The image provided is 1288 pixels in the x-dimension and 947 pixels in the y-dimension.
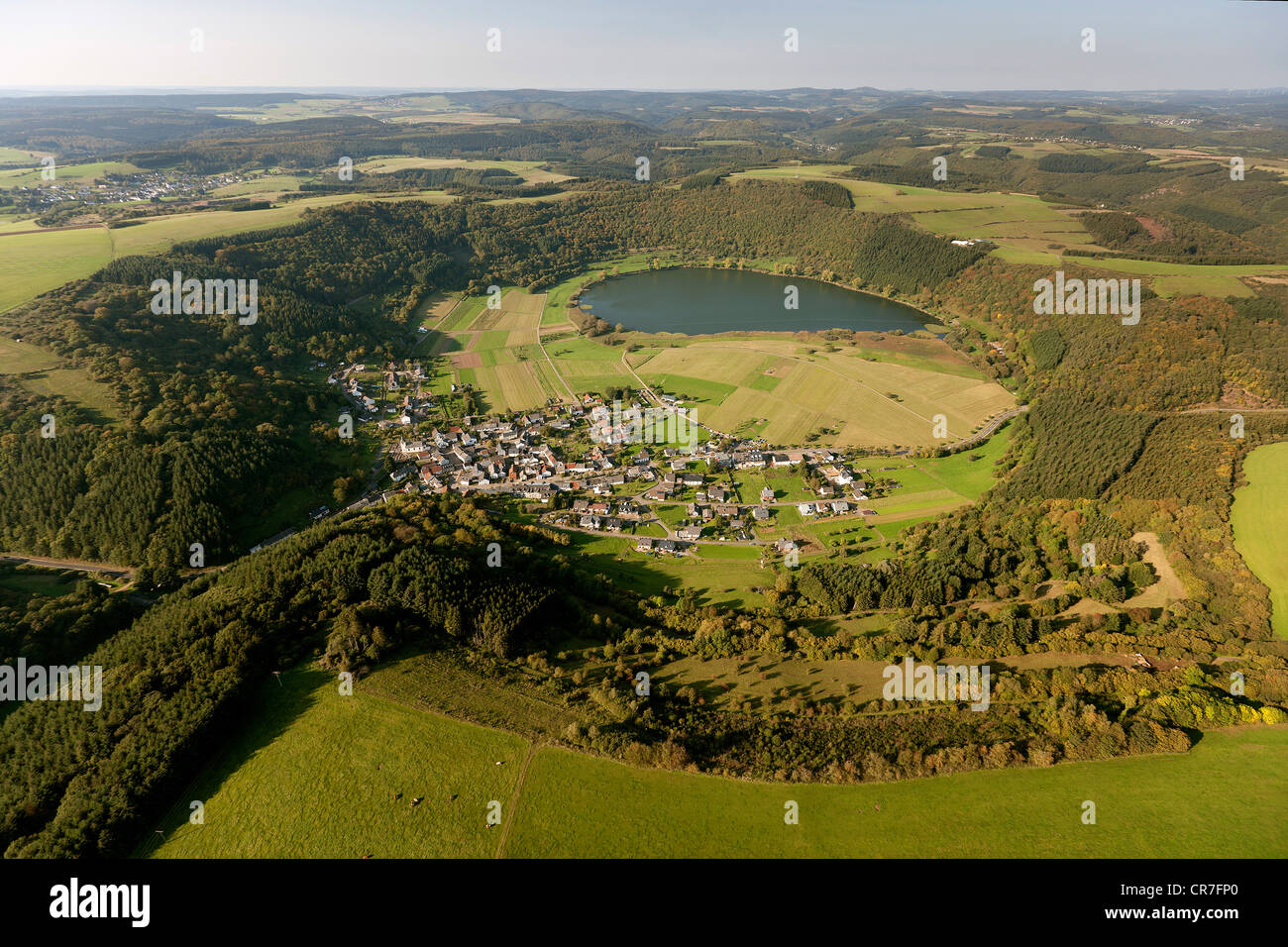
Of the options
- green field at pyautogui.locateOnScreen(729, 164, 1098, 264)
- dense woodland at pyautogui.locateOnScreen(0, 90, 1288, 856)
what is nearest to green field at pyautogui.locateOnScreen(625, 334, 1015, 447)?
dense woodland at pyautogui.locateOnScreen(0, 90, 1288, 856)

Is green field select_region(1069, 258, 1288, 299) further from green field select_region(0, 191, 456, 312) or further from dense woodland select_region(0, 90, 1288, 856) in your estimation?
green field select_region(0, 191, 456, 312)

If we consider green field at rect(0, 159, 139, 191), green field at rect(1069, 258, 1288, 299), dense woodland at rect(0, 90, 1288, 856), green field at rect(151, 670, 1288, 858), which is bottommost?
green field at rect(151, 670, 1288, 858)

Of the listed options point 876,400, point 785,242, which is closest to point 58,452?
point 876,400

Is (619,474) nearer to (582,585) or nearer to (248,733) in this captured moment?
(582,585)

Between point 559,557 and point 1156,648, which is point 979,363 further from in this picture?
point 559,557

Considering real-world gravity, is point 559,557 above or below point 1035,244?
below

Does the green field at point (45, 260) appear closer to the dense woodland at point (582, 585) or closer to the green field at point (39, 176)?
the dense woodland at point (582, 585)

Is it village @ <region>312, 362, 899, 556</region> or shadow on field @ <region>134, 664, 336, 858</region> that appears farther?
village @ <region>312, 362, 899, 556</region>
